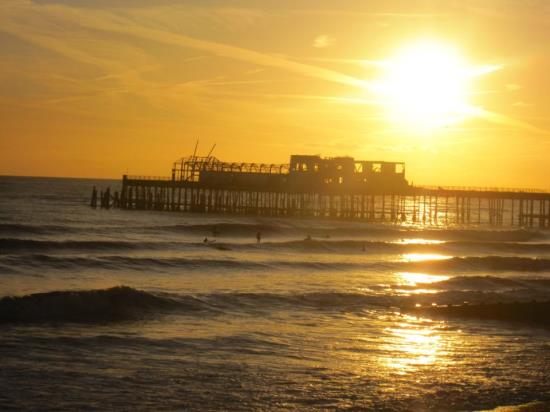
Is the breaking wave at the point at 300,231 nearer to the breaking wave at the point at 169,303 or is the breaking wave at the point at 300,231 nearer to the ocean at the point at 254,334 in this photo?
the ocean at the point at 254,334

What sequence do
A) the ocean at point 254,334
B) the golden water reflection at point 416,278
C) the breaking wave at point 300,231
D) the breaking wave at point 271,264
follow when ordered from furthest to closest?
the breaking wave at point 300,231 < the breaking wave at point 271,264 < the golden water reflection at point 416,278 < the ocean at point 254,334

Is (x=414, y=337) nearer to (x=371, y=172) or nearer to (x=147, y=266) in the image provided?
(x=147, y=266)

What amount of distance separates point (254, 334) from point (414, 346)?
3837 mm

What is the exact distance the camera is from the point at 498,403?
42.8 ft

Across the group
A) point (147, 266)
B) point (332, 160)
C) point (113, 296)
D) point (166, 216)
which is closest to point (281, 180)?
point (332, 160)

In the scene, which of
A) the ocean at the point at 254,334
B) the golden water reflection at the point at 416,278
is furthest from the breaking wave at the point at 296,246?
the golden water reflection at the point at 416,278

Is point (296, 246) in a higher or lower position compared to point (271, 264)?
higher

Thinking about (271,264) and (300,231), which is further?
(300,231)

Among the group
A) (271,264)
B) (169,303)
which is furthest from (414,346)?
(271,264)

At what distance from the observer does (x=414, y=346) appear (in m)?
17.9

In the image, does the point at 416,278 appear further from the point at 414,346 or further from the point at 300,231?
the point at 300,231

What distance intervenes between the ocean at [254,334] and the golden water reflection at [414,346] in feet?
0.17

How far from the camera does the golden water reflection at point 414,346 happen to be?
16016mm

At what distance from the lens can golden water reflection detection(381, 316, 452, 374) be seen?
16016 millimetres
